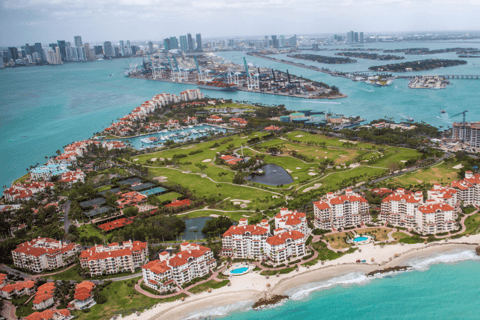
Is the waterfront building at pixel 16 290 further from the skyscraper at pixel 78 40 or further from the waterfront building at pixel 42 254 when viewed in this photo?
the skyscraper at pixel 78 40

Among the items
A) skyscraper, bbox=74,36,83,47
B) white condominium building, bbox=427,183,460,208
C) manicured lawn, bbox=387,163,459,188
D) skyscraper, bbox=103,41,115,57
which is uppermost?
skyscraper, bbox=74,36,83,47

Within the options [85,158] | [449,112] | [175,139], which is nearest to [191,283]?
[85,158]

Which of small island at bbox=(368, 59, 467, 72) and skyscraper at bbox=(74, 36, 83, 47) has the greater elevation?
skyscraper at bbox=(74, 36, 83, 47)

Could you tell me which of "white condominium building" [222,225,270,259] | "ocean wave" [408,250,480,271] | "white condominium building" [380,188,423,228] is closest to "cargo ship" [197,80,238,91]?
"white condominium building" [380,188,423,228]

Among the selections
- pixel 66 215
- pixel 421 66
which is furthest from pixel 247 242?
pixel 421 66

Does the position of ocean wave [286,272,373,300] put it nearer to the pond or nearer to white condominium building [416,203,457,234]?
white condominium building [416,203,457,234]

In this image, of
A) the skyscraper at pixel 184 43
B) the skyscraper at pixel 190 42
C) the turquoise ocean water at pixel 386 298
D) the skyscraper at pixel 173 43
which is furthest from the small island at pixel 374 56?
the turquoise ocean water at pixel 386 298
